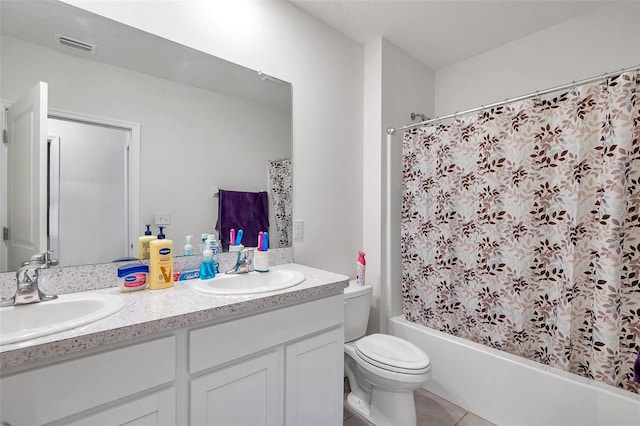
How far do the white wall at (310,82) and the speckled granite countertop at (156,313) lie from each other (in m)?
0.68

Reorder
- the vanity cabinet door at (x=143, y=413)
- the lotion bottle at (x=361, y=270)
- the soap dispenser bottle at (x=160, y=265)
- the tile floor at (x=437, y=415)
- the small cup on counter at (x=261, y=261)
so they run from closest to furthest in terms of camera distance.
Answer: the vanity cabinet door at (x=143, y=413) → the soap dispenser bottle at (x=160, y=265) → the small cup on counter at (x=261, y=261) → the tile floor at (x=437, y=415) → the lotion bottle at (x=361, y=270)

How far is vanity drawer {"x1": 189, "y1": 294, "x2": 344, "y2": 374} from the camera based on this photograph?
1000mm

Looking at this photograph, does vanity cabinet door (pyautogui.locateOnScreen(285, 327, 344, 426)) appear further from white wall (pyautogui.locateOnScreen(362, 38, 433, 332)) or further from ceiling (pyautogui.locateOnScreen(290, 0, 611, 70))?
ceiling (pyautogui.locateOnScreen(290, 0, 611, 70))

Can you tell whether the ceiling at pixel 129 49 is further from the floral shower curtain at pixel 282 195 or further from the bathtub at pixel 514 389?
the bathtub at pixel 514 389

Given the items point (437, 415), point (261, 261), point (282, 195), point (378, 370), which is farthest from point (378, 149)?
point (437, 415)

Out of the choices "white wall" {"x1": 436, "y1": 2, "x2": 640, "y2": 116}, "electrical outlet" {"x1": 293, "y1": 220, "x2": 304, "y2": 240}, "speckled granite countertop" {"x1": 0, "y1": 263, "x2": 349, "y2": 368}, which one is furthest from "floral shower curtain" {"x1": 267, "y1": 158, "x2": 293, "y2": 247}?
"white wall" {"x1": 436, "y1": 2, "x2": 640, "y2": 116}

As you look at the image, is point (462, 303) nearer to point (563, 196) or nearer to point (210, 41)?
point (563, 196)

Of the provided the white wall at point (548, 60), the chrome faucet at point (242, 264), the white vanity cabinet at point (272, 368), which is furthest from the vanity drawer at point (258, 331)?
the white wall at point (548, 60)

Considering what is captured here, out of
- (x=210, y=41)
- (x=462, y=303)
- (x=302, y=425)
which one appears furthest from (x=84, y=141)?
(x=462, y=303)

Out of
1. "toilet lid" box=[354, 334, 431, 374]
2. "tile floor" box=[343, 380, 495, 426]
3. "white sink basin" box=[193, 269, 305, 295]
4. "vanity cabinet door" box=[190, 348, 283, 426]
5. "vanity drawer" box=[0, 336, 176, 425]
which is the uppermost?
"white sink basin" box=[193, 269, 305, 295]

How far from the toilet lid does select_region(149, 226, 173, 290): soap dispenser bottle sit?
109 cm

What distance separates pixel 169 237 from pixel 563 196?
1.96 m

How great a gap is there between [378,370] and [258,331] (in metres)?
0.79

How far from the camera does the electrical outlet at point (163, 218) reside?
4.56 ft
